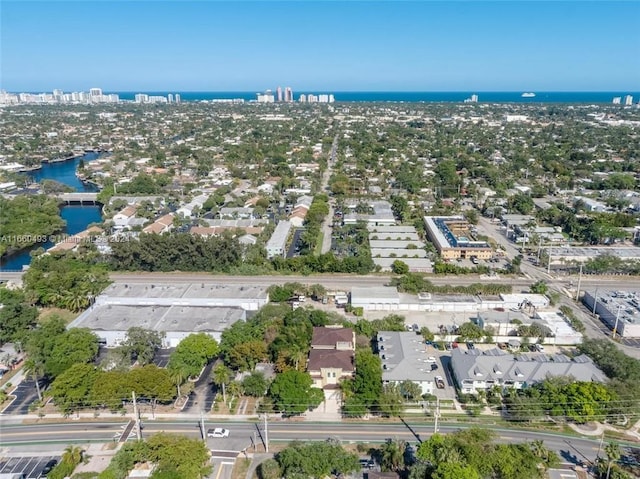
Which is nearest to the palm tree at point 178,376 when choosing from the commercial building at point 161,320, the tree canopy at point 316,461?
the commercial building at point 161,320

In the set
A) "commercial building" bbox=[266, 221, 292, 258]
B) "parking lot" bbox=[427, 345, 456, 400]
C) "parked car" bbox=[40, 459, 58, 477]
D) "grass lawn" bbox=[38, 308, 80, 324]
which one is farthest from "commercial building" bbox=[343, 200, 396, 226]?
"parked car" bbox=[40, 459, 58, 477]

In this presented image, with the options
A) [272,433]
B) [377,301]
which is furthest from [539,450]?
[377,301]

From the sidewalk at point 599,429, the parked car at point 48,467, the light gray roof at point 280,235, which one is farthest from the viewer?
the light gray roof at point 280,235

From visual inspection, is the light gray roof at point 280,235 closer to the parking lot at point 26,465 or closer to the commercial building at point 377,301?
the commercial building at point 377,301

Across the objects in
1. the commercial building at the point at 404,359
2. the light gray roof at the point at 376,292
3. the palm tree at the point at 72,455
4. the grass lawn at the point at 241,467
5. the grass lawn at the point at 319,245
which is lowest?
the grass lawn at the point at 241,467

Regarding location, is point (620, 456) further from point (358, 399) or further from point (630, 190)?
point (630, 190)
